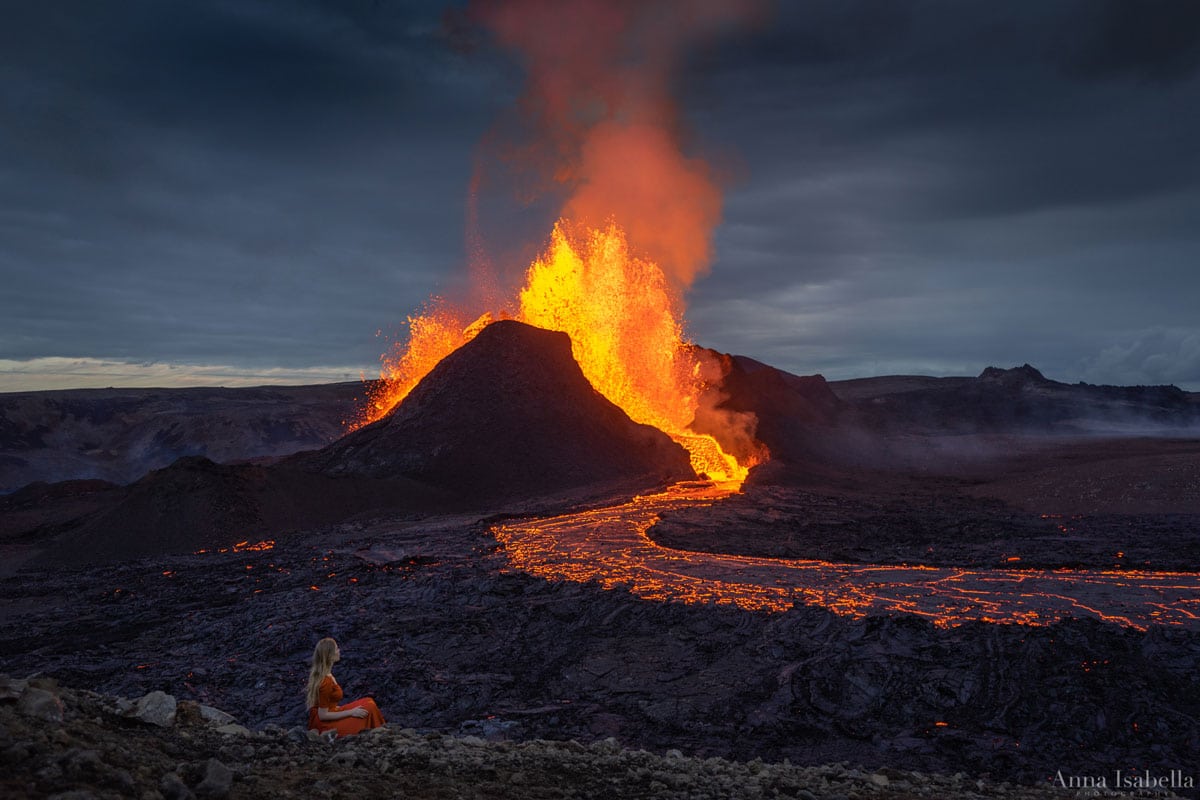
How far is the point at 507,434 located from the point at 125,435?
58.9 metres

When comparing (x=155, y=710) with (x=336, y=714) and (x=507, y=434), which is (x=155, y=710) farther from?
(x=507, y=434)

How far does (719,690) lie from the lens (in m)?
12.3

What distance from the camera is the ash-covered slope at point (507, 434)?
37000mm

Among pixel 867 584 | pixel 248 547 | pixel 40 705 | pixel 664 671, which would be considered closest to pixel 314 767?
Answer: pixel 40 705

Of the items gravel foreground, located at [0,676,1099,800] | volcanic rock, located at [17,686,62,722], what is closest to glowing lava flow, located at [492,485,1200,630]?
gravel foreground, located at [0,676,1099,800]

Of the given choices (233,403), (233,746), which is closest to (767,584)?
(233,746)

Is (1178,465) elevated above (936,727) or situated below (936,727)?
above

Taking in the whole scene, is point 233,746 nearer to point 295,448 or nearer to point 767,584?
point 767,584

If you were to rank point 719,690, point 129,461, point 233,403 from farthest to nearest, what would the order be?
point 233,403, point 129,461, point 719,690

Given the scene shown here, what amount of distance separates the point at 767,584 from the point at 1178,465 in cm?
2778

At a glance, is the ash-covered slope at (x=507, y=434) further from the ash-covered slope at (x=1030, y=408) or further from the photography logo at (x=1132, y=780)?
the ash-covered slope at (x=1030, y=408)

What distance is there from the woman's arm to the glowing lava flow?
8.88 m

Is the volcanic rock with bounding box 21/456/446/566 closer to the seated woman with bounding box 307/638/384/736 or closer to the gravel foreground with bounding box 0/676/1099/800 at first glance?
the seated woman with bounding box 307/638/384/736

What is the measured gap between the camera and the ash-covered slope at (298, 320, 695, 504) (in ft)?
121
